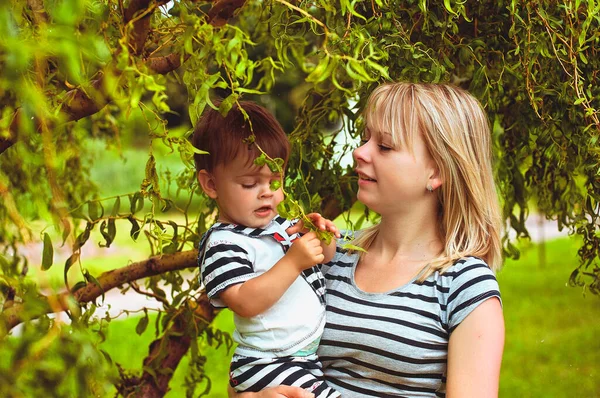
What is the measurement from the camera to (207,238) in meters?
2.02

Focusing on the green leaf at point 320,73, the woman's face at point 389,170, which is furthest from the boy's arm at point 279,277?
the green leaf at point 320,73

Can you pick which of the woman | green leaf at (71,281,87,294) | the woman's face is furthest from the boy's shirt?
green leaf at (71,281,87,294)

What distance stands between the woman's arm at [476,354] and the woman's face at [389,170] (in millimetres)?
341

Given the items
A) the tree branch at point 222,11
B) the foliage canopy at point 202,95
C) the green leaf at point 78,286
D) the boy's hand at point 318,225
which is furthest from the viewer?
the green leaf at point 78,286

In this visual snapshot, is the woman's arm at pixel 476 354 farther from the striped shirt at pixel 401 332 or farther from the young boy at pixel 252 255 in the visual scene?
the young boy at pixel 252 255

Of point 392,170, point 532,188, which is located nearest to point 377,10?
point 392,170

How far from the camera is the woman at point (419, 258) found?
198 centimetres

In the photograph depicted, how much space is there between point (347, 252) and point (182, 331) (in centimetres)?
90

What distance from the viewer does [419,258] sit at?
2.12 m

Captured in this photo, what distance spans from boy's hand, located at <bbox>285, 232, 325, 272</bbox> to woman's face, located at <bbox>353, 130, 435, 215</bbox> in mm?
290

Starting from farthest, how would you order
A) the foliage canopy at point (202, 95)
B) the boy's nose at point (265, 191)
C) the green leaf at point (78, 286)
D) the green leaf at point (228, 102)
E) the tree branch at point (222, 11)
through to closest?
the green leaf at point (78, 286), the boy's nose at point (265, 191), the tree branch at point (222, 11), the green leaf at point (228, 102), the foliage canopy at point (202, 95)

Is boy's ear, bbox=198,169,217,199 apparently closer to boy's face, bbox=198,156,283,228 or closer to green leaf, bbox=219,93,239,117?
boy's face, bbox=198,156,283,228

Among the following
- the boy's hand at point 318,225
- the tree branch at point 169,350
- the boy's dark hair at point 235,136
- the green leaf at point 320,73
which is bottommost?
the tree branch at point 169,350

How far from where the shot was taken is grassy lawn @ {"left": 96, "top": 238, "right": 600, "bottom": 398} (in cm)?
508
